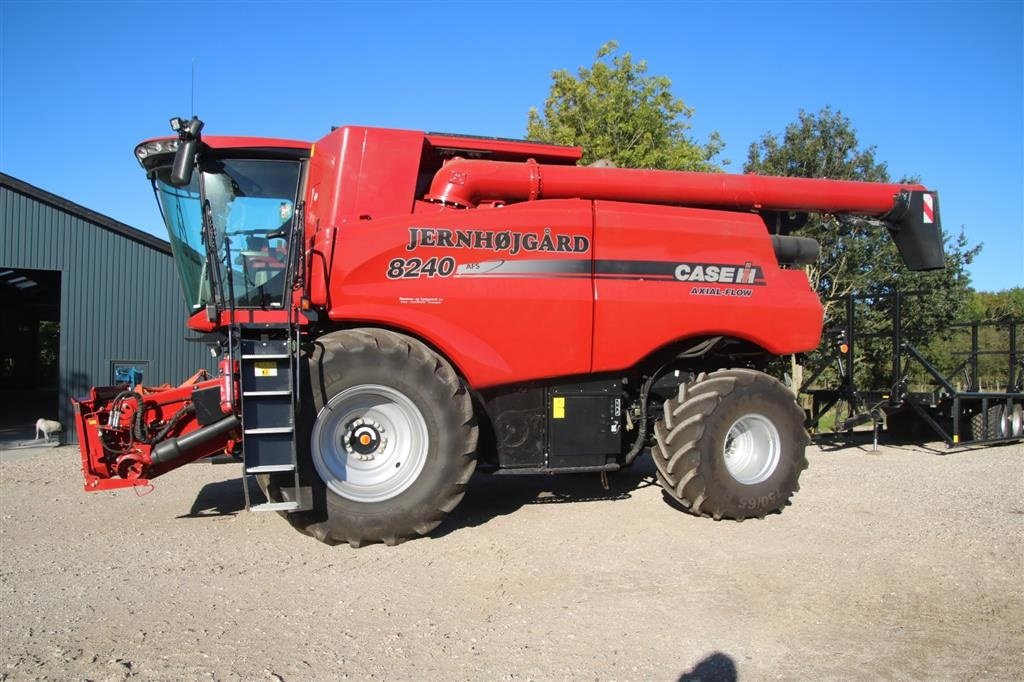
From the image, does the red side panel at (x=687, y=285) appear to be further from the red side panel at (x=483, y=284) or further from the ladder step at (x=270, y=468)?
the ladder step at (x=270, y=468)

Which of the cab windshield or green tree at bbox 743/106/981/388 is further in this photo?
green tree at bbox 743/106/981/388

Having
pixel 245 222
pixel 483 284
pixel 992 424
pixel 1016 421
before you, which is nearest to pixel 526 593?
pixel 483 284

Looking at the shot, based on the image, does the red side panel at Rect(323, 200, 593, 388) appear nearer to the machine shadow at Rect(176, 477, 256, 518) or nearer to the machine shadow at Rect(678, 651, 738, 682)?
the machine shadow at Rect(176, 477, 256, 518)

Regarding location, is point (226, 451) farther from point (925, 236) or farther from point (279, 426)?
point (925, 236)

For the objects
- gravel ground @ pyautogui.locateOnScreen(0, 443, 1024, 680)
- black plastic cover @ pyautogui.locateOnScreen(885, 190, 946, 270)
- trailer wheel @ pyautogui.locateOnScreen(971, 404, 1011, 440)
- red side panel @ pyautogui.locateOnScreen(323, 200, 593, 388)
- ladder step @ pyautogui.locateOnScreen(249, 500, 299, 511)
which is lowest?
gravel ground @ pyautogui.locateOnScreen(0, 443, 1024, 680)

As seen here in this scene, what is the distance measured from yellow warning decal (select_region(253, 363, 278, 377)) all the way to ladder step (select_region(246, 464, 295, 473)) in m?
0.67

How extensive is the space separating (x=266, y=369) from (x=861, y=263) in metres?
16.8

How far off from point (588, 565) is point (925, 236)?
5296 millimetres

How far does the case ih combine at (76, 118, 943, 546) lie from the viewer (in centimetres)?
586

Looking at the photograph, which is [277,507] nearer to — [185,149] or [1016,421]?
[185,149]

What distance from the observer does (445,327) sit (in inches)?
242

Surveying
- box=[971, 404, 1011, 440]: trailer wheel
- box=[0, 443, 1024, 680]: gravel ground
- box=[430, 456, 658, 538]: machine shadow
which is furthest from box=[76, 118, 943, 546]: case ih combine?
box=[971, 404, 1011, 440]: trailer wheel

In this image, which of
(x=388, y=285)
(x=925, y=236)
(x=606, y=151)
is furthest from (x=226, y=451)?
(x=606, y=151)

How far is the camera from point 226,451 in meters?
6.22
